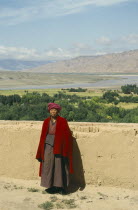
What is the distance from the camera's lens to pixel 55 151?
18.4ft

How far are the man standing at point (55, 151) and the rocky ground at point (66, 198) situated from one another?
0.83 ft

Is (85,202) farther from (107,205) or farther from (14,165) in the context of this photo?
(14,165)

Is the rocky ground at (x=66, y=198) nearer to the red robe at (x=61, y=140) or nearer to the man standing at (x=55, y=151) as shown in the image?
the man standing at (x=55, y=151)

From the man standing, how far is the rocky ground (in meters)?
0.25

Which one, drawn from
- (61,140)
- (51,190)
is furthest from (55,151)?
(51,190)

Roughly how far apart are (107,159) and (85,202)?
0.86 metres

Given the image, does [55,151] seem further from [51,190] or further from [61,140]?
[51,190]

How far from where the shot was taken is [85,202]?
551cm

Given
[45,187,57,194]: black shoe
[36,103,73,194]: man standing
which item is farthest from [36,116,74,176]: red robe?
[45,187,57,194]: black shoe

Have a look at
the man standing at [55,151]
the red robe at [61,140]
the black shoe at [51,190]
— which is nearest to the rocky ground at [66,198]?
the black shoe at [51,190]

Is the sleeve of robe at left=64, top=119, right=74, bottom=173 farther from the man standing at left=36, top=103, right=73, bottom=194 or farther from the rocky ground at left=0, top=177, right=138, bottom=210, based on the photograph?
the rocky ground at left=0, top=177, right=138, bottom=210

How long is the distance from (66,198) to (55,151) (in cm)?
79

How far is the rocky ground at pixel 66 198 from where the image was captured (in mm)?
5324

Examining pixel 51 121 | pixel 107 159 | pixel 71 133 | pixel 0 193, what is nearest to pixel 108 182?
pixel 107 159
